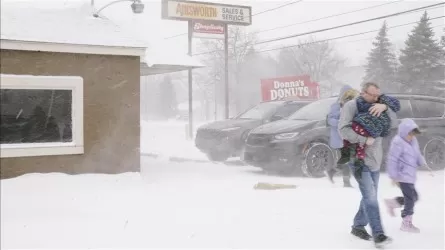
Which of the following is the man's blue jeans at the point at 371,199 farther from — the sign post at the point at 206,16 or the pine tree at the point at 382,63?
the pine tree at the point at 382,63

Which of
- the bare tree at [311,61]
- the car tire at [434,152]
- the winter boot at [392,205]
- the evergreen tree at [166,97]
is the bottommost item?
the winter boot at [392,205]

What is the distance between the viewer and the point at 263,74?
5794 cm

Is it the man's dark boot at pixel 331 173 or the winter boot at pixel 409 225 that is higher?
the man's dark boot at pixel 331 173

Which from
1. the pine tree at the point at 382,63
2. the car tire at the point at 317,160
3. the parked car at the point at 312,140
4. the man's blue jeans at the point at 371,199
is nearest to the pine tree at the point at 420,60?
the pine tree at the point at 382,63

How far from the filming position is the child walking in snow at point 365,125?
4.53 meters

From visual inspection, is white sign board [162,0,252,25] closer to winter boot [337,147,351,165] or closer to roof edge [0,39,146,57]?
roof edge [0,39,146,57]

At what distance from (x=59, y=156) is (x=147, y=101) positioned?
2760 inches

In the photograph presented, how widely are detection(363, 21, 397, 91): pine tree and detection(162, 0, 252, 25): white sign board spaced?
20.9 m

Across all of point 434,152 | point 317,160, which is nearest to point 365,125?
point 317,160

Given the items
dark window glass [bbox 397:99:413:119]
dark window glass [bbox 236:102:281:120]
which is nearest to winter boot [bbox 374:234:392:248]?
dark window glass [bbox 397:99:413:119]

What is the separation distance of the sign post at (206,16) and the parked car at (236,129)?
9337 millimetres

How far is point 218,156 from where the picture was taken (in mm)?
11727

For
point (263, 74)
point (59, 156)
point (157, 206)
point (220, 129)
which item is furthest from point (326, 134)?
point (263, 74)

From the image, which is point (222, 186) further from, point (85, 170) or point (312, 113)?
point (312, 113)
